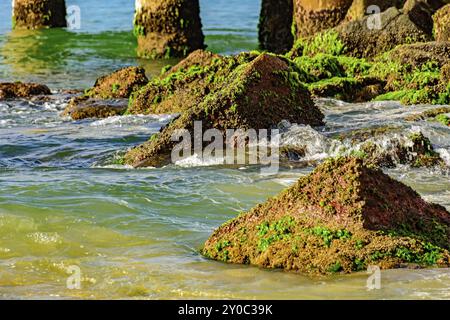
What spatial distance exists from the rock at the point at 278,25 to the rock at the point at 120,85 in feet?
21.1

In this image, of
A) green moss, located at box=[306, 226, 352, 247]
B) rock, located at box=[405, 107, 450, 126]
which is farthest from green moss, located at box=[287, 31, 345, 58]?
green moss, located at box=[306, 226, 352, 247]

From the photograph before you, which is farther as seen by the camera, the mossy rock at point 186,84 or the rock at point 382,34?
the rock at point 382,34

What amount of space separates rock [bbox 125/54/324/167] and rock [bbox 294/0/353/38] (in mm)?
7027

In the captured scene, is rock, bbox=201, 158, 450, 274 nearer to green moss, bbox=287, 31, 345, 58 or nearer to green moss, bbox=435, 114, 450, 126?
green moss, bbox=435, 114, 450, 126

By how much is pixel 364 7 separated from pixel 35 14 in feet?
37.3

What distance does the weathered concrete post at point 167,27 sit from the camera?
1988cm

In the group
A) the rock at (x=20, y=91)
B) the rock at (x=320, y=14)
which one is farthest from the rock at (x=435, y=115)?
the rock at (x=20, y=91)

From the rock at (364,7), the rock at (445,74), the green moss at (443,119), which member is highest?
the rock at (364,7)

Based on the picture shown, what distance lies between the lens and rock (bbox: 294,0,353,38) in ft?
55.8

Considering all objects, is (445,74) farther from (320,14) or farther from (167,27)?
(167,27)

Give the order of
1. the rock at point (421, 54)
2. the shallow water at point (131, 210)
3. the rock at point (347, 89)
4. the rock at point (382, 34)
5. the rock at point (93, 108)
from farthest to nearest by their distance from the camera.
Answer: the rock at point (382, 34) → the rock at point (421, 54) → the rock at point (93, 108) → the rock at point (347, 89) → the shallow water at point (131, 210)

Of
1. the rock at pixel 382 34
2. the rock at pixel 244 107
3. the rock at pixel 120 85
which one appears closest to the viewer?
the rock at pixel 244 107

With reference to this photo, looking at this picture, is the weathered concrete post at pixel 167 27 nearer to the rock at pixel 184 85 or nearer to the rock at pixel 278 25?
the rock at pixel 278 25

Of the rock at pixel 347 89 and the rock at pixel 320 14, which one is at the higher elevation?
the rock at pixel 320 14
